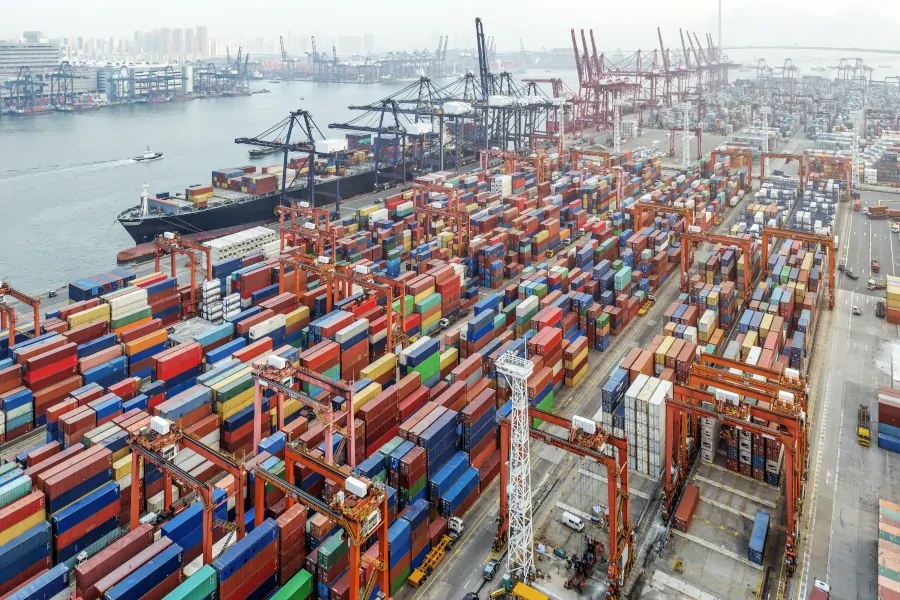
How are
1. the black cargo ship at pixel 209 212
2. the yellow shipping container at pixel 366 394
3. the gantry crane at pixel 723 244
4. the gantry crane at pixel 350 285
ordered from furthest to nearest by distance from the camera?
1. the black cargo ship at pixel 209 212
2. the gantry crane at pixel 723 244
3. the gantry crane at pixel 350 285
4. the yellow shipping container at pixel 366 394

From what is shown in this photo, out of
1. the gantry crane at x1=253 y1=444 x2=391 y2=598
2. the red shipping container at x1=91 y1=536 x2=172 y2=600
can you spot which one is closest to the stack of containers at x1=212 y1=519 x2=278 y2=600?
the gantry crane at x1=253 y1=444 x2=391 y2=598

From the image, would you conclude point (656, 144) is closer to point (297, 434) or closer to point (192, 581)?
point (297, 434)

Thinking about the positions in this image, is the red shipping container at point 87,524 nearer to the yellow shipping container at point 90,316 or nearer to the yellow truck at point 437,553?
the yellow truck at point 437,553

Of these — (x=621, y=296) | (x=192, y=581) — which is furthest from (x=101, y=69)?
(x=192, y=581)

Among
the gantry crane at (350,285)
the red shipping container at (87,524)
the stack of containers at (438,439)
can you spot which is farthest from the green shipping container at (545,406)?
the red shipping container at (87,524)

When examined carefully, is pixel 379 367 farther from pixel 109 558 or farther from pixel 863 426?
pixel 863 426

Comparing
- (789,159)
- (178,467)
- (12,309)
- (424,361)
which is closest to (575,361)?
(424,361)
